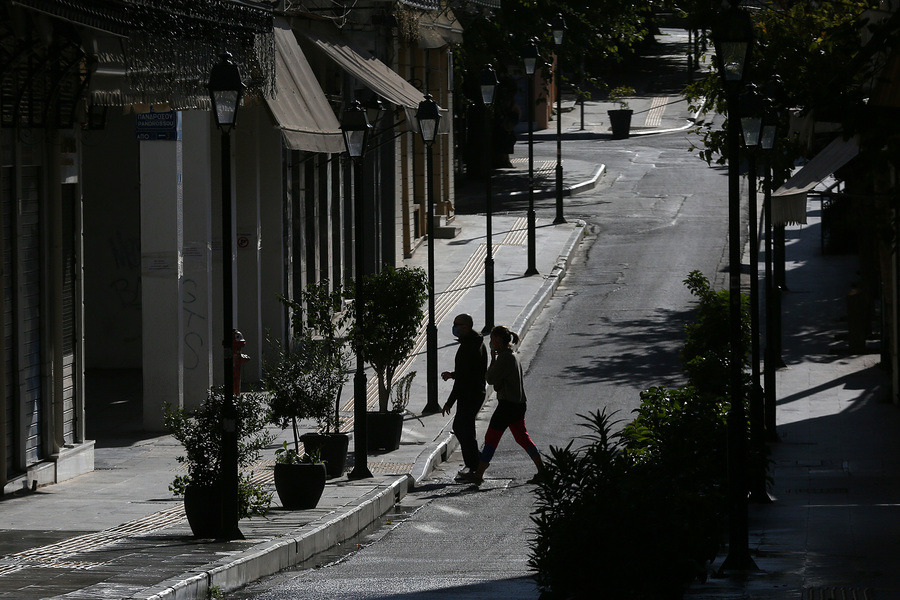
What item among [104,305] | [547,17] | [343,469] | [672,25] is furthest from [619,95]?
[343,469]

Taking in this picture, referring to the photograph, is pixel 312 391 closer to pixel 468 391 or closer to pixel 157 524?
pixel 468 391

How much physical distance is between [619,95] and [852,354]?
32.9m

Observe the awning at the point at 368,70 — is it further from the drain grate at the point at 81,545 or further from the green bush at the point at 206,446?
the green bush at the point at 206,446

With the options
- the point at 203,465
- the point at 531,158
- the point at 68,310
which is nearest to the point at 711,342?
the point at 203,465

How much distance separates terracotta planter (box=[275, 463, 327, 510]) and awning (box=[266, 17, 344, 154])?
616 cm

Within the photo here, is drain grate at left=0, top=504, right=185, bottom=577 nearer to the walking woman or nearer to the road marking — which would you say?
the walking woman

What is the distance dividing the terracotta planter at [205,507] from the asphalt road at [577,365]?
0.84 m

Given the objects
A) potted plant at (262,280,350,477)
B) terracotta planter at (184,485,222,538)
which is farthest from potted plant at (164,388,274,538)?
potted plant at (262,280,350,477)

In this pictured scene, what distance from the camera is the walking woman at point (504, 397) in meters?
15.2

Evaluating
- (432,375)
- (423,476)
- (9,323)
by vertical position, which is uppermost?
(9,323)

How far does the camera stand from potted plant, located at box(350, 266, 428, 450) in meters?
16.8

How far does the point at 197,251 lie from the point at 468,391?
4471mm

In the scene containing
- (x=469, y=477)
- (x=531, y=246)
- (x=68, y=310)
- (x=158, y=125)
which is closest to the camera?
(x=68, y=310)

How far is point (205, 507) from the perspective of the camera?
1096 centimetres
